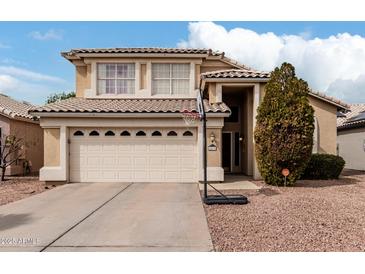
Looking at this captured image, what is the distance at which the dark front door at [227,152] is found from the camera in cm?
1642

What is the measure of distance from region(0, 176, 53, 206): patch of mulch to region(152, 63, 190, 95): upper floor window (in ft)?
23.6

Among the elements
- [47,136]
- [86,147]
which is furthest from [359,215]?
[47,136]

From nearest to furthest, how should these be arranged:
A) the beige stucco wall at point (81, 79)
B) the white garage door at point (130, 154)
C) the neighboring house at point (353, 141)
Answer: the white garage door at point (130, 154) < the beige stucco wall at point (81, 79) < the neighboring house at point (353, 141)

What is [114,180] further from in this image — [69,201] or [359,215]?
[359,215]

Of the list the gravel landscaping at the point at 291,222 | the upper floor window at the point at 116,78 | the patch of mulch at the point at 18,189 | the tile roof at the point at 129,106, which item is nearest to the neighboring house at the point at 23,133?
the patch of mulch at the point at 18,189

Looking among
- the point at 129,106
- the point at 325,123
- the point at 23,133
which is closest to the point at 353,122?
the point at 325,123

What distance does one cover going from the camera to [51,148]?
12.7 metres

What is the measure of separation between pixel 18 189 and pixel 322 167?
41.2 ft

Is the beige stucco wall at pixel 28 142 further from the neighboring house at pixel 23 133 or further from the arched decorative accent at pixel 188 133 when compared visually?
the arched decorative accent at pixel 188 133

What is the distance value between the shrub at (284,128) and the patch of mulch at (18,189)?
27.9 feet

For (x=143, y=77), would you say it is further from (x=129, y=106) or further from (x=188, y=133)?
(x=188, y=133)

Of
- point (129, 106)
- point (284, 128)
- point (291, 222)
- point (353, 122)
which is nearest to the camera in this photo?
point (291, 222)

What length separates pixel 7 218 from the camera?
24.1 feet

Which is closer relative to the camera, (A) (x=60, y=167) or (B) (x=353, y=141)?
(A) (x=60, y=167)
